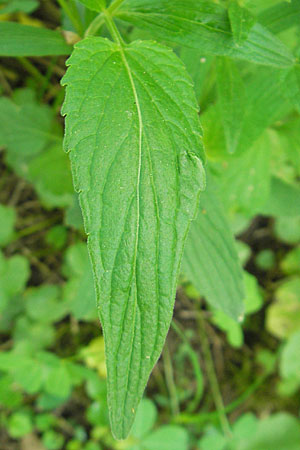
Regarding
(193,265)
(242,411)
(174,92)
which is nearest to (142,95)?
(174,92)

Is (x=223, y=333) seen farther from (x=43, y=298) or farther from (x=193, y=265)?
(x=193, y=265)

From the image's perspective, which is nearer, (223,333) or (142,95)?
(142,95)

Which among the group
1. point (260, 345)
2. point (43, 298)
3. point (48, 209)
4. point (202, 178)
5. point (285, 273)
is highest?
point (202, 178)

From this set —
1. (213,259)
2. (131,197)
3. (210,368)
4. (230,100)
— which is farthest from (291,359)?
(131,197)

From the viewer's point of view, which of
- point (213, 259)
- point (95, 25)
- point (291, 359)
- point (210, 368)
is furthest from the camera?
point (210, 368)

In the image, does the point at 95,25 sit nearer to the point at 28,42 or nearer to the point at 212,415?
the point at 28,42
